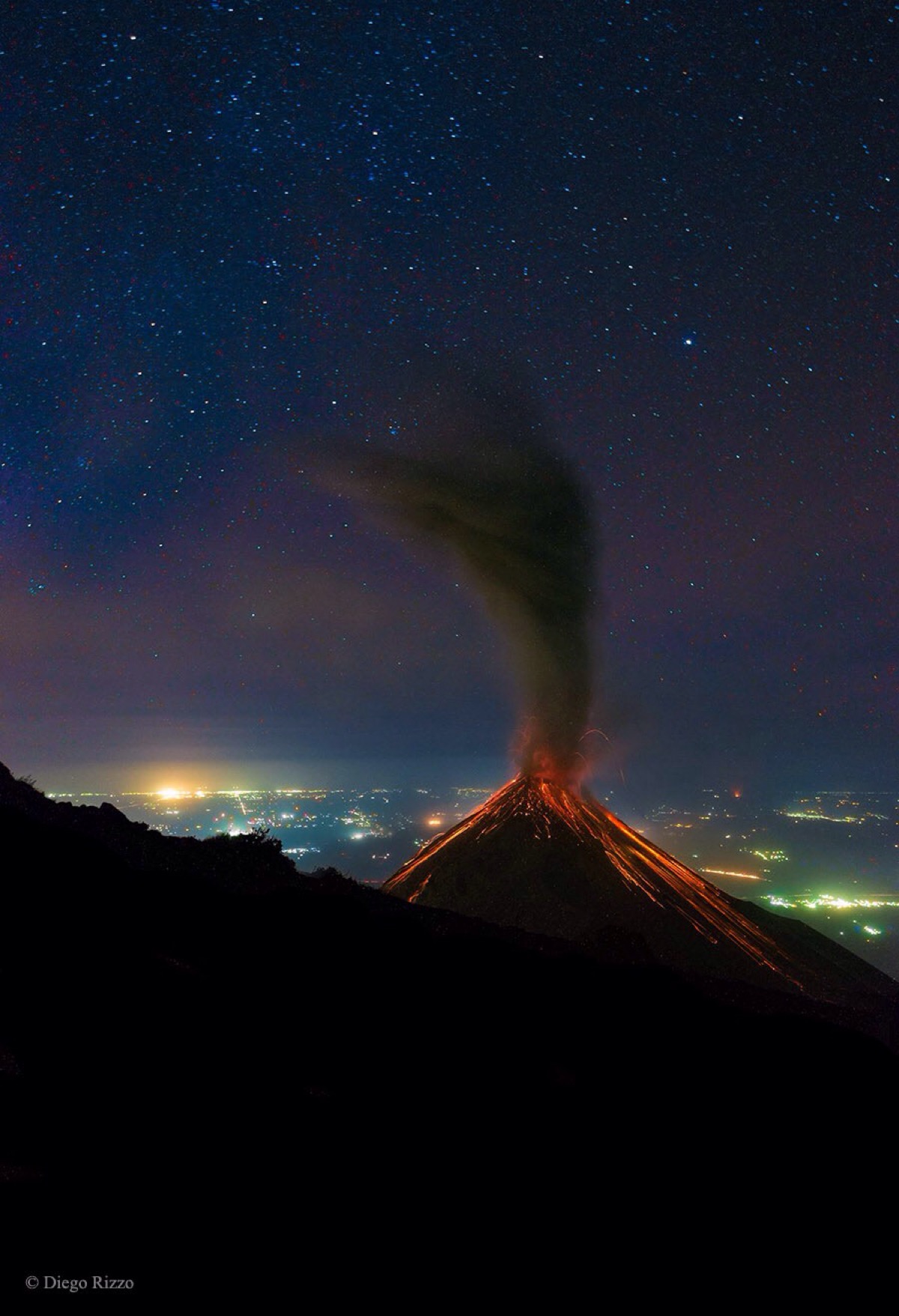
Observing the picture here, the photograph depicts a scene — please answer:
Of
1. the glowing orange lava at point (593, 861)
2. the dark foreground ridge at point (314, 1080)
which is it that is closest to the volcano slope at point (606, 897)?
Result: the glowing orange lava at point (593, 861)

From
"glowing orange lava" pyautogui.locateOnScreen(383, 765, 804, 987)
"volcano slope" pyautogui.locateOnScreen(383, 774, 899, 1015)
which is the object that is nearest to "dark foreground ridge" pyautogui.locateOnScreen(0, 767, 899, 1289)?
"volcano slope" pyautogui.locateOnScreen(383, 774, 899, 1015)

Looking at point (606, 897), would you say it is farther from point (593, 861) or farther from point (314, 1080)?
point (314, 1080)

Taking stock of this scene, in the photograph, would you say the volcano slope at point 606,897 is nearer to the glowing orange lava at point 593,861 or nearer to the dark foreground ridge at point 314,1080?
the glowing orange lava at point 593,861

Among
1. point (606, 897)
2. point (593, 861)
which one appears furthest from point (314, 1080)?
point (593, 861)

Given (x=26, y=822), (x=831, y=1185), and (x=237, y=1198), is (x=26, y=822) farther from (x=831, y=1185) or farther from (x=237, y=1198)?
(x=831, y=1185)

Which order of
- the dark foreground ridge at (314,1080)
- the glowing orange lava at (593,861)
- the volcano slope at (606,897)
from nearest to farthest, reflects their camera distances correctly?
1. the dark foreground ridge at (314,1080)
2. the volcano slope at (606,897)
3. the glowing orange lava at (593,861)

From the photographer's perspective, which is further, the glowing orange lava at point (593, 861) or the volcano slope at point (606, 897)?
the glowing orange lava at point (593, 861)

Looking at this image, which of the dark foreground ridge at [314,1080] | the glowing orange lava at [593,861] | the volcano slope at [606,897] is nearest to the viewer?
the dark foreground ridge at [314,1080]
